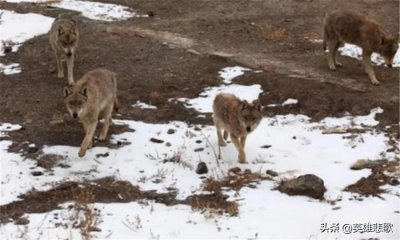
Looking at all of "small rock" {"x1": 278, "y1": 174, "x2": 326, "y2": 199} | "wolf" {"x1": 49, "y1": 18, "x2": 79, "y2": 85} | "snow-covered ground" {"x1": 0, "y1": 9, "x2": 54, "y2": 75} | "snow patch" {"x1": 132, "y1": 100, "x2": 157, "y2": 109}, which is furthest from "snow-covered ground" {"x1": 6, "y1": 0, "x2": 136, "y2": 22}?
"small rock" {"x1": 278, "y1": 174, "x2": 326, "y2": 199}

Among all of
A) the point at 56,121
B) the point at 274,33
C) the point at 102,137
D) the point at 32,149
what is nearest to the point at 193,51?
the point at 274,33

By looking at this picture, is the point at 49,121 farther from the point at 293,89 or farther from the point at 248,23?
the point at 248,23

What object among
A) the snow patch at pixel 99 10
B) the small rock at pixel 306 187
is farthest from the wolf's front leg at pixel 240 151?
the snow patch at pixel 99 10

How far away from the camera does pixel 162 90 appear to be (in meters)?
14.1

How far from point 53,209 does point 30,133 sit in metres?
2.90

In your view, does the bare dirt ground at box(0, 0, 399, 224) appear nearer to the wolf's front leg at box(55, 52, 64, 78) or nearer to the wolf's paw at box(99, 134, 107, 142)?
the wolf's front leg at box(55, 52, 64, 78)

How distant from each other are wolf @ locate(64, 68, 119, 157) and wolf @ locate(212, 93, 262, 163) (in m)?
1.99

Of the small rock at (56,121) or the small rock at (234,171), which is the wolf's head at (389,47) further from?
the small rock at (56,121)

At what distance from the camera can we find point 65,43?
14.6 meters

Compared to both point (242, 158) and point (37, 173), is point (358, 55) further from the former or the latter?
point (37, 173)

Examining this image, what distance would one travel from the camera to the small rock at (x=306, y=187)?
9.50m

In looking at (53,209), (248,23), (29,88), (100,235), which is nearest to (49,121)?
(29,88)

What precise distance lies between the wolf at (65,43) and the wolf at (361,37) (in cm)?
602

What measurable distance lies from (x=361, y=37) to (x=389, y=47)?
0.67 meters
